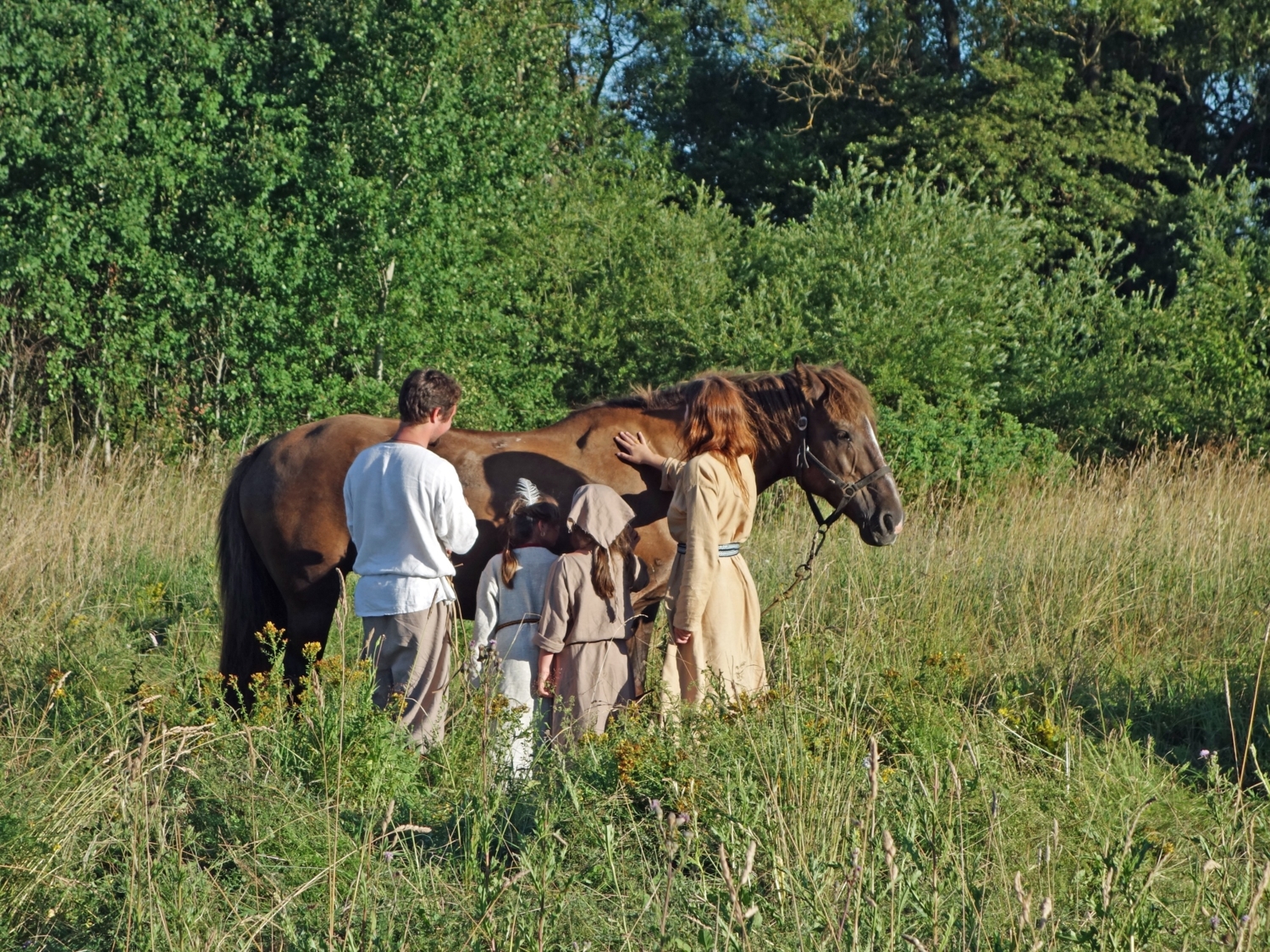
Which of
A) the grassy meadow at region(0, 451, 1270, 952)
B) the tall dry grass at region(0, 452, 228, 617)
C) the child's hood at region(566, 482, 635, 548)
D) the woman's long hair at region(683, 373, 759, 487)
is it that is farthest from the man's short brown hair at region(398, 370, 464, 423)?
the tall dry grass at region(0, 452, 228, 617)

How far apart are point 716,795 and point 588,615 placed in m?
1.28

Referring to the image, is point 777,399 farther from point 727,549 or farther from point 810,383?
point 727,549

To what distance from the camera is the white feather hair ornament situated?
5.20 metres

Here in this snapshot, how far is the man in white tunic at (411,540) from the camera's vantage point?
15.2 feet

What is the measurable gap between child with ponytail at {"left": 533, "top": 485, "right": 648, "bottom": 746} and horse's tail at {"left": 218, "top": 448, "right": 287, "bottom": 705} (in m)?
1.52

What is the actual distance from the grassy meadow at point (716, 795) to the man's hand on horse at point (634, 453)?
1074 mm

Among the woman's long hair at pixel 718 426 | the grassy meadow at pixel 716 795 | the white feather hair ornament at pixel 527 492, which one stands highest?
the woman's long hair at pixel 718 426

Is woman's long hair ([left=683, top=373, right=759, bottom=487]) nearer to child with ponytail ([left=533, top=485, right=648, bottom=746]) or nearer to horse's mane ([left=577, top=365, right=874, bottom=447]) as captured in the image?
child with ponytail ([left=533, top=485, right=648, bottom=746])

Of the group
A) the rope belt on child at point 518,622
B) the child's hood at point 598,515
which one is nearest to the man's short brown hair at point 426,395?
the child's hood at point 598,515

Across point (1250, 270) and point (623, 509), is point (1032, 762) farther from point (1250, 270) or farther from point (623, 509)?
point (1250, 270)

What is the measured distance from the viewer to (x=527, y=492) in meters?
5.25

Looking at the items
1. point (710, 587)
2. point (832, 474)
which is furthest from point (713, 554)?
point (832, 474)

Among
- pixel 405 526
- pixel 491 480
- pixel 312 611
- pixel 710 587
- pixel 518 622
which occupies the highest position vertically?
pixel 491 480

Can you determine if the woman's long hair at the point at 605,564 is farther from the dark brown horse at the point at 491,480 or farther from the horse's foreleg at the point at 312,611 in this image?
the horse's foreleg at the point at 312,611
